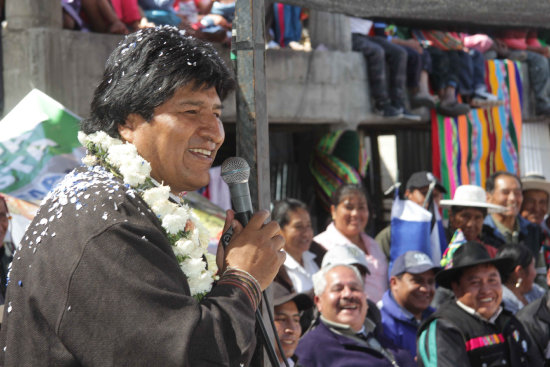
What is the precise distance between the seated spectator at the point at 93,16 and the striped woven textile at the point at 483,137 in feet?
15.3

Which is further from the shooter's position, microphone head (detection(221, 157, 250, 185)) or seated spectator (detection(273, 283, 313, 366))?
seated spectator (detection(273, 283, 313, 366))

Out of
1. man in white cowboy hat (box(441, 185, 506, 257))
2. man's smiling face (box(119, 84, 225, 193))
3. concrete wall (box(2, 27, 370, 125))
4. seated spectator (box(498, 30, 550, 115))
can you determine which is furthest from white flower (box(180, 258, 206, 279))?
seated spectator (box(498, 30, 550, 115))

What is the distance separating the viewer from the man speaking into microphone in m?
1.82

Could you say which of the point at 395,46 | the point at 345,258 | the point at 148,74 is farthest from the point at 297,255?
the point at 395,46

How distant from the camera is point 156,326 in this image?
1.81m

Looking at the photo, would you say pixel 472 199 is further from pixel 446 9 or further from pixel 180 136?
pixel 180 136

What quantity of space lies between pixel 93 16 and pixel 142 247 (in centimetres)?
642

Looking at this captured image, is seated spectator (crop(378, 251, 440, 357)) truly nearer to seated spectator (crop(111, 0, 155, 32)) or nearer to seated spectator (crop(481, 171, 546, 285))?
seated spectator (crop(481, 171, 546, 285))

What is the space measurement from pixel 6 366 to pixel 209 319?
0.54 metres

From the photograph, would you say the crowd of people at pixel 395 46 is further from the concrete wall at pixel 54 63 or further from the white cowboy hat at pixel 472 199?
the white cowboy hat at pixel 472 199

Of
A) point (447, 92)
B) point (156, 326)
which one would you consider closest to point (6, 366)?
point (156, 326)

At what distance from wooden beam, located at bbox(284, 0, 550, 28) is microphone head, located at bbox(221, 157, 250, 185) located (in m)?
0.73

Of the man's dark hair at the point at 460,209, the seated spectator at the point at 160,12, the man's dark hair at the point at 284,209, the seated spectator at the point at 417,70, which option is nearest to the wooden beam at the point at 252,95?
the man's dark hair at the point at 284,209

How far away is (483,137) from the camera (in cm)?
1129
